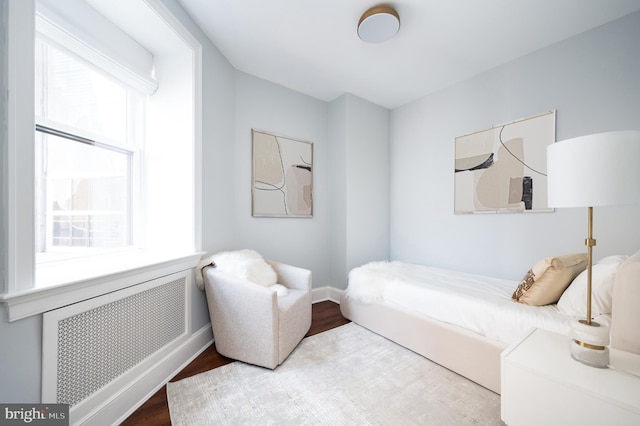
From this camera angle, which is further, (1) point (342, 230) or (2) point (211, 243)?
(1) point (342, 230)

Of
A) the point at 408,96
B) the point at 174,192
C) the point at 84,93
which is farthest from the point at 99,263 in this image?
the point at 408,96

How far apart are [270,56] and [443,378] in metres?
3.18

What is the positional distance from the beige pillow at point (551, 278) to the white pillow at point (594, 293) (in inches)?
1.9

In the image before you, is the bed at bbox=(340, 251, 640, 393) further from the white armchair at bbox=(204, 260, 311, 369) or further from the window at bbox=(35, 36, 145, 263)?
the window at bbox=(35, 36, 145, 263)

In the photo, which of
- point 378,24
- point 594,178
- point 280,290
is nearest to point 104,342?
point 280,290

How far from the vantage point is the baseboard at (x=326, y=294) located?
131 inches

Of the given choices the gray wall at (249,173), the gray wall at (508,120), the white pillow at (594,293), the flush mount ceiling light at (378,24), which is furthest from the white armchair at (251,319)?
the flush mount ceiling light at (378,24)

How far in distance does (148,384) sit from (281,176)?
222cm

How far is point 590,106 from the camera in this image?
6.82ft

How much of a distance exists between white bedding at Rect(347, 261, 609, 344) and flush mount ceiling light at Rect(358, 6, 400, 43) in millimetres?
2175

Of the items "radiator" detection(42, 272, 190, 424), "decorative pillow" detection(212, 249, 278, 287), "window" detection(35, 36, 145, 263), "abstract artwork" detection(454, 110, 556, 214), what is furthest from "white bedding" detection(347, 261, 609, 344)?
"window" detection(35, 36, 145, 263)

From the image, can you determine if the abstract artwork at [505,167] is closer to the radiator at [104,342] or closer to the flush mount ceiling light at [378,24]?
the flush mount ceiling light at [378,24]

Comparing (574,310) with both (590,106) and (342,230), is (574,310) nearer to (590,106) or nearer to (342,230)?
(590,106)
